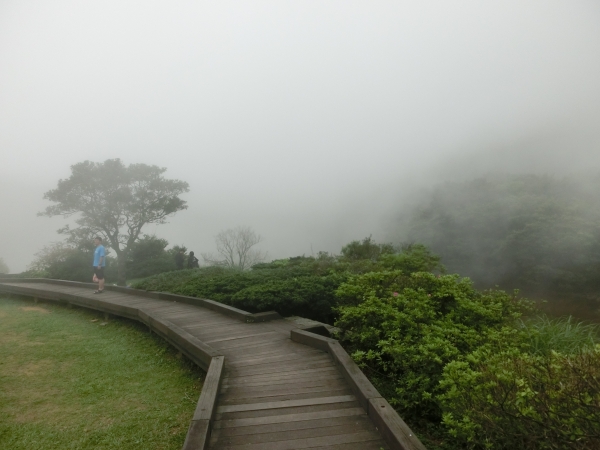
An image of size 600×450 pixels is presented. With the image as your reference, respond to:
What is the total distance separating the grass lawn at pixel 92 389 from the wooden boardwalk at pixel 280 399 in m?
0.64

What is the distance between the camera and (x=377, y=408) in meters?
3.70

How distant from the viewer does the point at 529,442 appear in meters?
2.89

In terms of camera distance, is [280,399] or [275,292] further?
[275,292]

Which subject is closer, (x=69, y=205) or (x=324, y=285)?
(x=324, y=285)

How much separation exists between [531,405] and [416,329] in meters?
2.61

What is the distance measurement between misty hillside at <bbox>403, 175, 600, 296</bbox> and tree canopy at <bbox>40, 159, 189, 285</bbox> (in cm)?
1931

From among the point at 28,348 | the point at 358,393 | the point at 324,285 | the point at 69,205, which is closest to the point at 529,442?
the point at 358,393

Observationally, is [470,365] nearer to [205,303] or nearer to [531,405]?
[531,405]

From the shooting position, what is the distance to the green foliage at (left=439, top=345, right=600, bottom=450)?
267 centimetres

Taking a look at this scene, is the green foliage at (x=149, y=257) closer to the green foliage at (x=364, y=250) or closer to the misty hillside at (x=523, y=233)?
the green foliage at (x=364, y=250)

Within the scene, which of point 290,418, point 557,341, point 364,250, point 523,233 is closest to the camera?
point 290,418

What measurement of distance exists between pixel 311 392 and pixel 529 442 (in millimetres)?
2192

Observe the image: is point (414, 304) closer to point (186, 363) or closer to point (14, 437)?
point (186, 363)

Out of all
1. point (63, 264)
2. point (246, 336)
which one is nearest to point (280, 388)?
point (246, 336)
